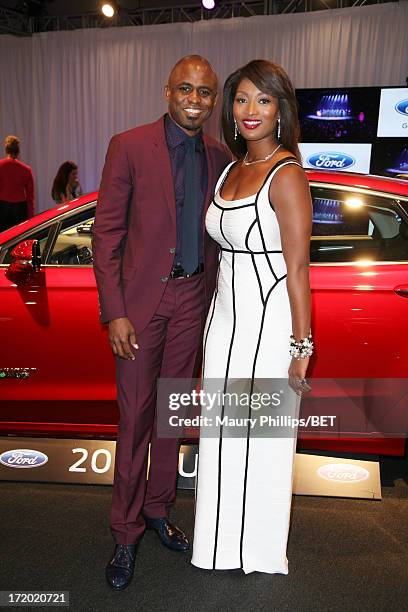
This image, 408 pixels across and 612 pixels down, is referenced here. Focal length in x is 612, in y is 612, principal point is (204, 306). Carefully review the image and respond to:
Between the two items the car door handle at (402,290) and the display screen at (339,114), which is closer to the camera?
the car door handle at (402,290)

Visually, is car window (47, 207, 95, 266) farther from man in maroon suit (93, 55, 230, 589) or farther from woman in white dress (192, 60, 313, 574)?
woman in white dress (192, 60, 313, 574)

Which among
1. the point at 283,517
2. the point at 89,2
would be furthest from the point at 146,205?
the point at 89,2

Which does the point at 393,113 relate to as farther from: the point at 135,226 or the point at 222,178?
the point at 135,226

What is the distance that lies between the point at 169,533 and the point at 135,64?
8710mm

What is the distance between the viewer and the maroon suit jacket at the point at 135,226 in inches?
77.2

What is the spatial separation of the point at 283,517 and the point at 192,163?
Result: 4.00 ft

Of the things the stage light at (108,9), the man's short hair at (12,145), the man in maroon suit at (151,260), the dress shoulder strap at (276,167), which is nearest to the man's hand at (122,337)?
the man in maroon suit at (151,260)

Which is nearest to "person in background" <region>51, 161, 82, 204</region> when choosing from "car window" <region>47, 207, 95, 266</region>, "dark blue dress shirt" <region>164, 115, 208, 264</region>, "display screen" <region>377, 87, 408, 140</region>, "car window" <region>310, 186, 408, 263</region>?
"display screen" <region>377, 87, 408, 140</region>

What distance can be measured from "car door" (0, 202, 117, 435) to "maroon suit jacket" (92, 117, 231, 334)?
0.63m

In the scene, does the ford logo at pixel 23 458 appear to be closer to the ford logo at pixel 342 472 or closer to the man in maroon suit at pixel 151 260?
the man in maroon suit at pixel 151 260

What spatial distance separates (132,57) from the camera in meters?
9.55

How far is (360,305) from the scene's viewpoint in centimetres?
252

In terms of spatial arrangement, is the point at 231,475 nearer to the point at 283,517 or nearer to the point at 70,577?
the point at 283,517

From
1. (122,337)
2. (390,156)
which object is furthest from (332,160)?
(122,337)
